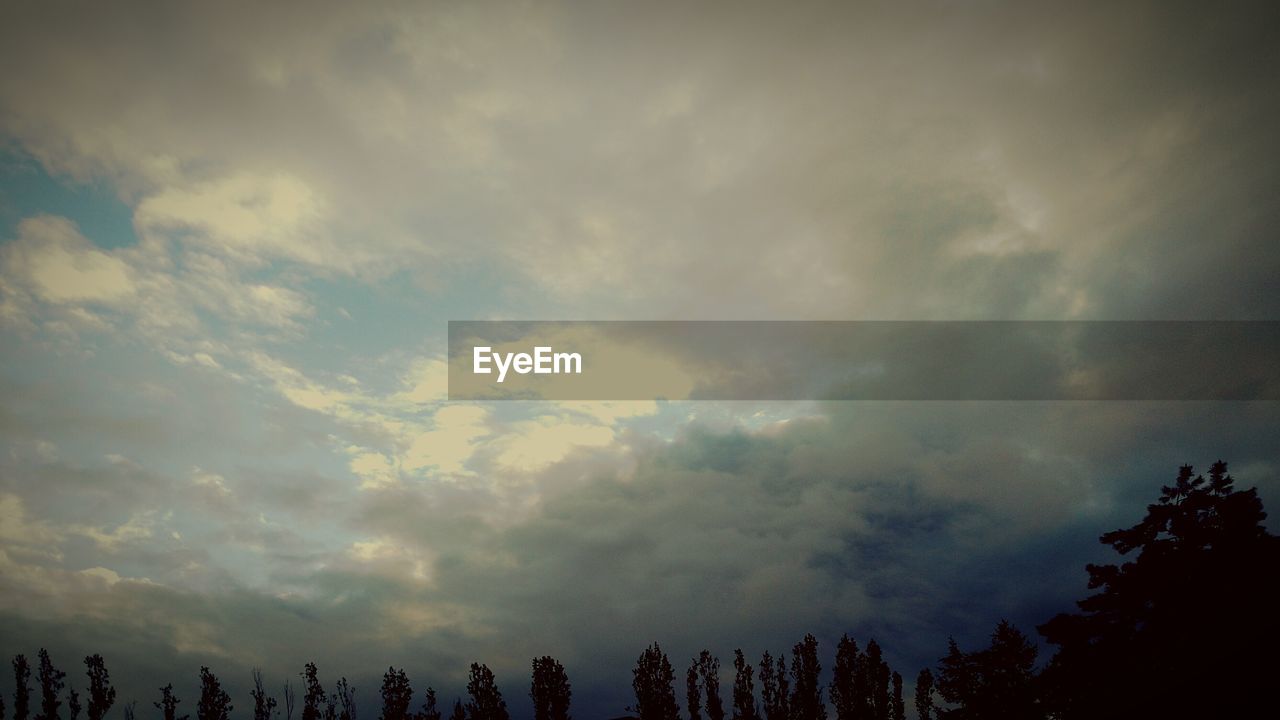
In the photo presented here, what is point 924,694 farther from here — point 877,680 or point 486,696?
Result: point 486,696

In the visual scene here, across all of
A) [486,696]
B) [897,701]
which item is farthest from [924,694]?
[486,696]

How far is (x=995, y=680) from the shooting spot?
5109 centimetres

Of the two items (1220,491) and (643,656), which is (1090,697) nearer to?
(1220,491)

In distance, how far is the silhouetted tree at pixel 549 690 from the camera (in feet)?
269

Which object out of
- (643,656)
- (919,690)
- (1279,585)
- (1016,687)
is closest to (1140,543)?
(1279,585)

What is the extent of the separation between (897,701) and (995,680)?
48348 millimetres

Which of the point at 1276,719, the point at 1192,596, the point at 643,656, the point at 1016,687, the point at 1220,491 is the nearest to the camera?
the point at 1276,719

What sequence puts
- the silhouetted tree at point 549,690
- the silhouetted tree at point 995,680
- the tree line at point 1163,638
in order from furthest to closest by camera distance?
the silhouetted tree at point 549,690 → the silhouetted tree at point 995,680 → the tree line at point 1163,638

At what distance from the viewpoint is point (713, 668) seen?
98625 millimetres

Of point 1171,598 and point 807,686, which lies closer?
point 1171,598

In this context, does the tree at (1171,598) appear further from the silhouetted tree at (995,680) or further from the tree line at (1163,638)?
the silhouetted tree at (995,680)

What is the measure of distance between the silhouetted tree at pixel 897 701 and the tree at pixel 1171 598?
65.5 m

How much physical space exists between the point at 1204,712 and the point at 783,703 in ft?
317

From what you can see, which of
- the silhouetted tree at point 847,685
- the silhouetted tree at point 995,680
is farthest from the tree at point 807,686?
the silhouetted tree at point 995,680
